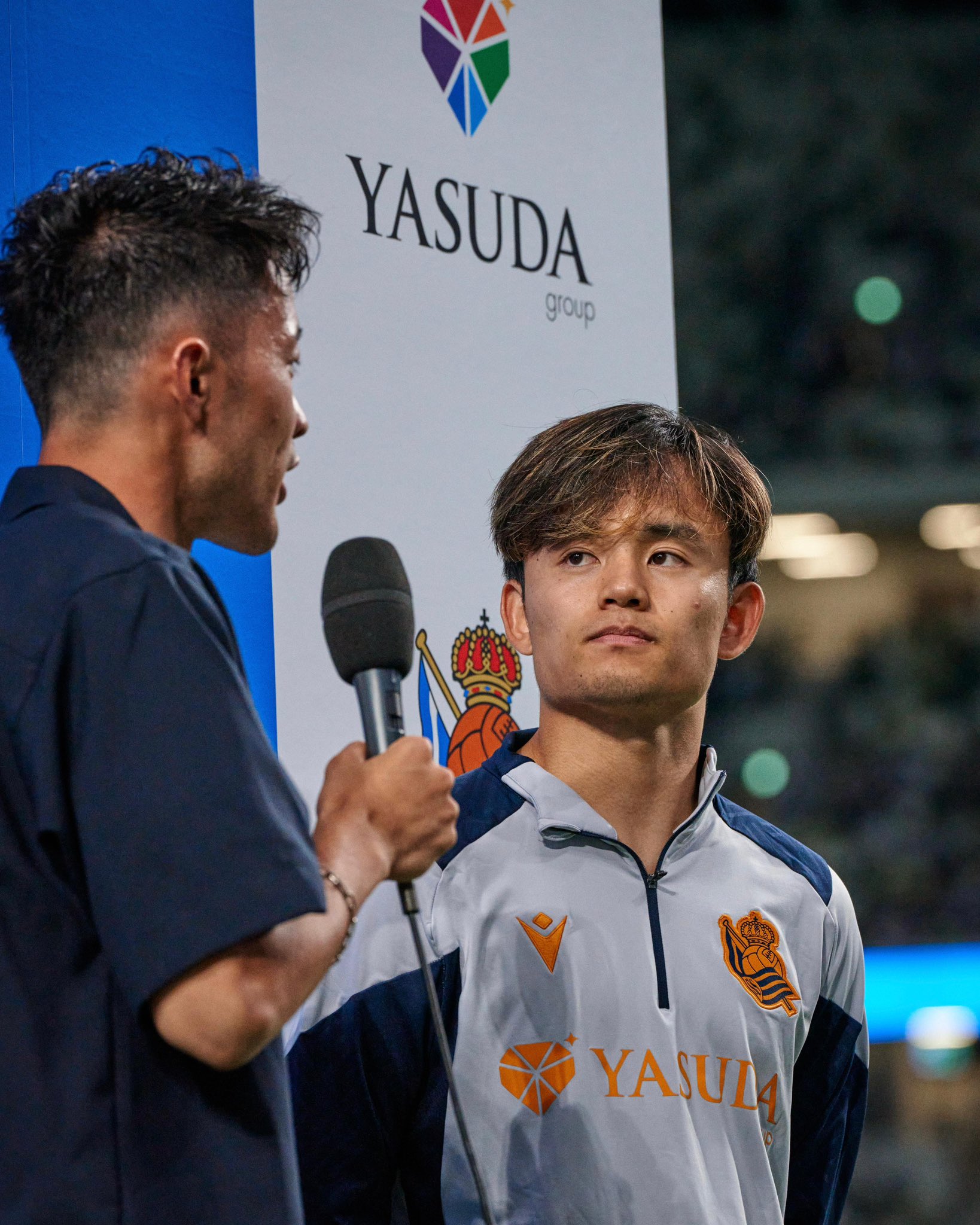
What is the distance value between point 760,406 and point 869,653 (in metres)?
1.73

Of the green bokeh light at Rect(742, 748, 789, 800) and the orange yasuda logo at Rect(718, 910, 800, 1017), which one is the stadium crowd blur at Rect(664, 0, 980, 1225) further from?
the orange yasuda logo at Rect(718, 910, 800, 1017)

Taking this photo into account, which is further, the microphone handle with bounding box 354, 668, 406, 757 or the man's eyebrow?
the man's eyebrow

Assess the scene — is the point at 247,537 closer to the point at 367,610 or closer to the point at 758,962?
the point at 367,610

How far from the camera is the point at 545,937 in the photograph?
1473mm

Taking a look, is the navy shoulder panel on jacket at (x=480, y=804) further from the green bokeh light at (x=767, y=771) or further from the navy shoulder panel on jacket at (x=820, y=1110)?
the green bokeh light at (x=767, y=771)

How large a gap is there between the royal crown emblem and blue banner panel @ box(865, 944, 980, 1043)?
5028 millimetres

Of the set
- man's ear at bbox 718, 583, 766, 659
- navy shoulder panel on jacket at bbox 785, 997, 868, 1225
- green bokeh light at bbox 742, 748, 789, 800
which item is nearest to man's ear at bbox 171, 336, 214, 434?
man's ear at bbox 718, 583, 766, 659

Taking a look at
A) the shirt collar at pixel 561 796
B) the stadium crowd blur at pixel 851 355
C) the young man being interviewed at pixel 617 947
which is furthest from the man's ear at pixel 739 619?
the stadium crowd blur at pixel 851 355

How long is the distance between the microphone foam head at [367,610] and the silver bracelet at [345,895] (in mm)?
181

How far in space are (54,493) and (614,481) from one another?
30.6 inches

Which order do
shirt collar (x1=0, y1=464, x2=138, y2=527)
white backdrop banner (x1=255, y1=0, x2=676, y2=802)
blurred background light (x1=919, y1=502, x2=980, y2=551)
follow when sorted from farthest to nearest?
1. blurred background light (x1=919, y1=502, x2=980, y2=551)
2. white backdrop banner (x1=255, y1=0, x2=676, y2=802)
3. shirt collar (x1=0, y1=464, x2=138, y2=527)

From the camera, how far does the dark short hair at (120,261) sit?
106 centimetres

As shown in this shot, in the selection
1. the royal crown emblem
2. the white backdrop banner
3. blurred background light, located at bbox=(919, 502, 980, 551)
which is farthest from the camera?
blurred background light, located at bbox=(919, 502, 980, 551)

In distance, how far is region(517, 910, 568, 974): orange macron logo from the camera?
4.82ft
